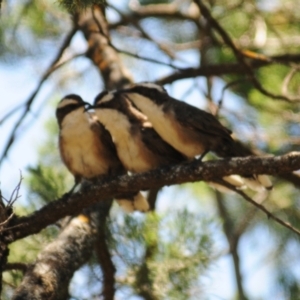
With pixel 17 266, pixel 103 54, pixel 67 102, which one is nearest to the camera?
pixel 17 266

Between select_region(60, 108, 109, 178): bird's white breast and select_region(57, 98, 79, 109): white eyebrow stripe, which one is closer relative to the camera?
select_region(60, 108, 109, 178): bird's white breast

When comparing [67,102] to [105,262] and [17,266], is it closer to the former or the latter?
[105,262]

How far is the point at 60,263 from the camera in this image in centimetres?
377

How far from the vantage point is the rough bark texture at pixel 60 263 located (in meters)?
3.43

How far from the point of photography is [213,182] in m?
4.36

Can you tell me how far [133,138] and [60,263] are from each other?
1.00m

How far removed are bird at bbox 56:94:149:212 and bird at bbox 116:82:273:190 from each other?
31 cm

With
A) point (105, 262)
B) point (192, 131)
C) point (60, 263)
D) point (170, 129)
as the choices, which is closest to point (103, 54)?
point (170, 129)

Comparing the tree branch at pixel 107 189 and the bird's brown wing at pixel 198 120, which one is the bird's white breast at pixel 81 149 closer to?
the bird's brown wing at pixel 198 120

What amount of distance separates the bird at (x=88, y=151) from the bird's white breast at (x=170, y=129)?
0.96 ft

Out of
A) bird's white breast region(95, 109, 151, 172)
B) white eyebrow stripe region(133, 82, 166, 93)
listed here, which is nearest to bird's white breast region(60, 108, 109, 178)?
bird's white breast region(95, 109, 151, 172)

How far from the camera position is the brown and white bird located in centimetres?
446

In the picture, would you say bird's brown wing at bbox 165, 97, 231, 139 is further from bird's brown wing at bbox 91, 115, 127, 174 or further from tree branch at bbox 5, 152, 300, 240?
tree branch at bbox 5, 152, 300, 240

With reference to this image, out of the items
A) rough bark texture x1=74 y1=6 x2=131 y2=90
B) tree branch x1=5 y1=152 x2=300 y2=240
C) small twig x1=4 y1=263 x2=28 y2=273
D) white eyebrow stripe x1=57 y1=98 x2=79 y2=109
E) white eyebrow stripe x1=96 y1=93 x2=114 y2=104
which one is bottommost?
small twig x1=4 y1=263 x2=28 y2=273
